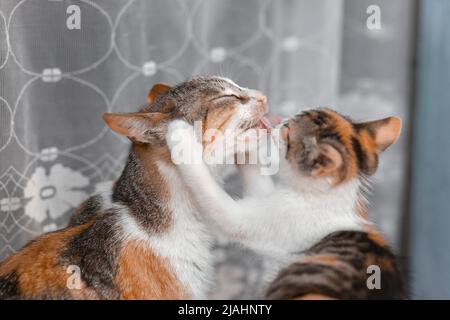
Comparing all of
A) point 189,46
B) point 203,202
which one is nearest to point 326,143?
point 203,202

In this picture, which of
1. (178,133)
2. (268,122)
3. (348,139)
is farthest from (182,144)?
(348,139)

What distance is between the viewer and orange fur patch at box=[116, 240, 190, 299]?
2.93 ft

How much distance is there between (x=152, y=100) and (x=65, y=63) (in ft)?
0.67

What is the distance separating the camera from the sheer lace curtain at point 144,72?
104 centimetres

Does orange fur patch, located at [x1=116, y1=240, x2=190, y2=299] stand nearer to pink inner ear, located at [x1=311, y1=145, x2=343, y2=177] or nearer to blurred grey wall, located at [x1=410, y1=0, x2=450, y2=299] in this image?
pink inner ear, located at [x1=311, y1=145, x2=343, y2=177]

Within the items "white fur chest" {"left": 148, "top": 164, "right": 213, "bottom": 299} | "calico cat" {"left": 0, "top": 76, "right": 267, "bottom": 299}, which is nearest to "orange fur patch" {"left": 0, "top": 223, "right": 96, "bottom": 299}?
"calico cat" {"left": 0, "top": 76, "right": 267, "bottom": 299}

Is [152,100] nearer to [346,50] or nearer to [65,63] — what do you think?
[65,63]

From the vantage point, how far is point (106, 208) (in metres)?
1.03

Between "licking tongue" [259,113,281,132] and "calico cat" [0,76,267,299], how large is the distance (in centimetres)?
1

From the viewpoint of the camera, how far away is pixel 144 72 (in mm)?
1201

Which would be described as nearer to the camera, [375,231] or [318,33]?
[375,231]

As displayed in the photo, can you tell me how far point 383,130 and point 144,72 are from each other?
0.56 m

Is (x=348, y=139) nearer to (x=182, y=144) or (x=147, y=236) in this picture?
(x=182, y=144)

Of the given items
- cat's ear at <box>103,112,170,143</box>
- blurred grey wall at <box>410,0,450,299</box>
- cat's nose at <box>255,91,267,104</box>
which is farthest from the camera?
blurred grey wall at <box>410,0,450,299</box>
